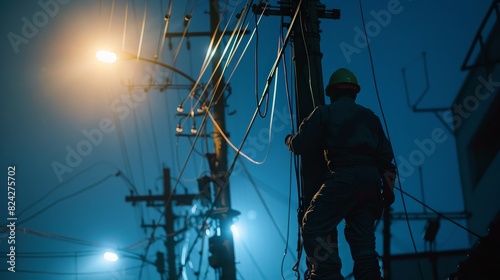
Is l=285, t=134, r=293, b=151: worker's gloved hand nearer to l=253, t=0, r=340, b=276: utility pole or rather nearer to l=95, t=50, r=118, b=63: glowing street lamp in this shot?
l=253, t=0, r=340, b=276: utility pole

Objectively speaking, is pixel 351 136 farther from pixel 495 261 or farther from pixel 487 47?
pixel 487 47

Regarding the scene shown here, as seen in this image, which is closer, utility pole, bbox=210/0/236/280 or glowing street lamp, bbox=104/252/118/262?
utility pole, bbox=210/0/236/280

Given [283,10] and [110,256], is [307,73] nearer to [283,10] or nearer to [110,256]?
[283,10]

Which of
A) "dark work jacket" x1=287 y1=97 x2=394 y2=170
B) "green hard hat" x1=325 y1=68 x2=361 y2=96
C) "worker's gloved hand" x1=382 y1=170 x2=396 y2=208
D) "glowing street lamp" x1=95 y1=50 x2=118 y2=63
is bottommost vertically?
"worker's gloved hand" x1=382 y1=170 x2=396 y2=208

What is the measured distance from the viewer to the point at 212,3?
16.1m

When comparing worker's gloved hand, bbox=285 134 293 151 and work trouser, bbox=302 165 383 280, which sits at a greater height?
worker's gloved hand, bbox=285 134 293 151

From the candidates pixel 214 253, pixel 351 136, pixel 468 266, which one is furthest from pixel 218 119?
pixel 468 266

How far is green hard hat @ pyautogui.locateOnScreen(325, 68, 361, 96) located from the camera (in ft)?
21.2

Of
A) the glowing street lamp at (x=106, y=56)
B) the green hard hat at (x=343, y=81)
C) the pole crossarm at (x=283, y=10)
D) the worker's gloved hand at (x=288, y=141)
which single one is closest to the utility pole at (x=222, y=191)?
the glowing street lamp at (x=106, y=56)

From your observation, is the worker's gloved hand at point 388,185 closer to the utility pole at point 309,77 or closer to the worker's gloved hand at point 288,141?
the utility pole at point 309,77

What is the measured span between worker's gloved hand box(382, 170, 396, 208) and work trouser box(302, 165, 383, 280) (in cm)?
28

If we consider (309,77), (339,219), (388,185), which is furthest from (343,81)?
(339,219)

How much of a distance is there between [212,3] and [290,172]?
31.9 feet


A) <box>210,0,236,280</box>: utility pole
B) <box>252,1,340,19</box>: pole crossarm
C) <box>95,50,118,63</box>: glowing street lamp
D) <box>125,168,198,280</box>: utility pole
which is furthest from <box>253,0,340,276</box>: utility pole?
<box>125,168,198,280</box>: utility pole
